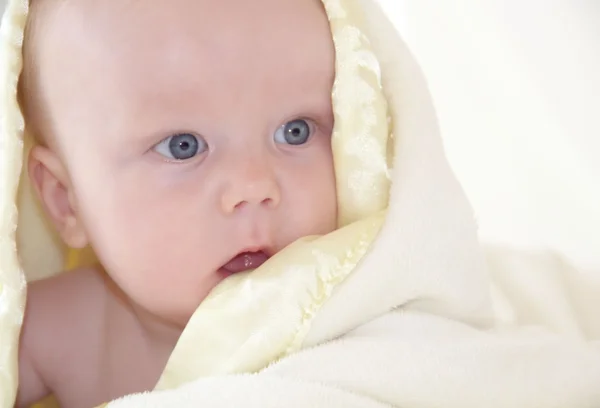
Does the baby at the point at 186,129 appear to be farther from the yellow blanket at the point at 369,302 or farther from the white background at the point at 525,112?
the white background at the point at 525,112

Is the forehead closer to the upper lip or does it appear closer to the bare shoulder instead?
the upper lip

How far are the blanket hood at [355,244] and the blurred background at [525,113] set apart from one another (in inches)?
11.2

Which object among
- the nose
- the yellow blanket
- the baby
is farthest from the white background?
the nose

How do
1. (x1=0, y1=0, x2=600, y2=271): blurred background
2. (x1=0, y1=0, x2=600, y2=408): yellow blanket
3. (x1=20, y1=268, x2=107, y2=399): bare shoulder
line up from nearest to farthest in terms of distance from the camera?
1. (x1=0, y1=0, x2=600, y2=408): yellow blanket
2. (x1=20, y1=268, x2=107, y2=399): bare shoulder
3. (x1=0, y1=0, x2=600, y2=271): blurred background

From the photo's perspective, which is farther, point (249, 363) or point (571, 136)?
point (571, 136)

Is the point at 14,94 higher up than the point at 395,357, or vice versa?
the point at 14,94

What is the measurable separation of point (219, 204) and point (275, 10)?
0.22m

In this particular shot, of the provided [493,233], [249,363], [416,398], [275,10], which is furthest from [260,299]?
[493,233]

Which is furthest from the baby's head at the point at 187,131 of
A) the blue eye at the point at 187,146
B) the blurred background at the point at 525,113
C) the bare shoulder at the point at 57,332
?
the blurred background at the point at 525,113

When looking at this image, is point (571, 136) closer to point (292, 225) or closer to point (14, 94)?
point (292, 225)

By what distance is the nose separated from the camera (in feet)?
2.56

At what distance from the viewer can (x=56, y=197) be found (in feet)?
3.11

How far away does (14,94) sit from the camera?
0.89 m

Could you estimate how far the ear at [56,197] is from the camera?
3.06 feet
